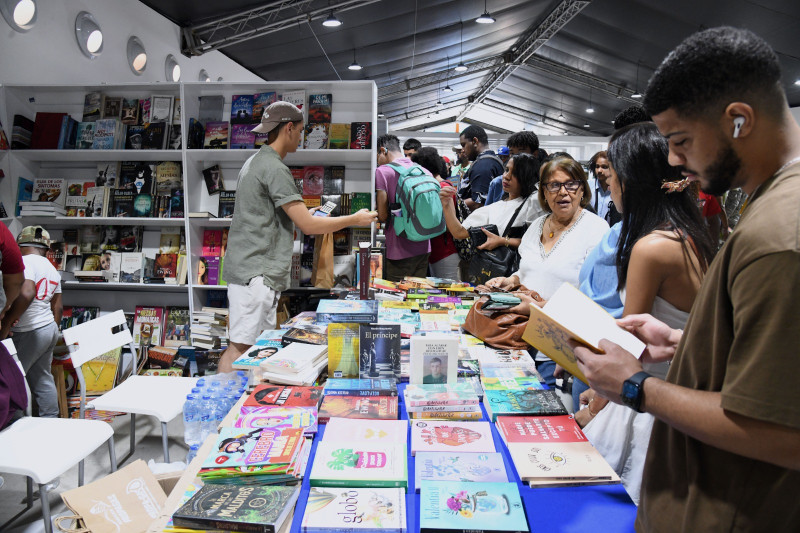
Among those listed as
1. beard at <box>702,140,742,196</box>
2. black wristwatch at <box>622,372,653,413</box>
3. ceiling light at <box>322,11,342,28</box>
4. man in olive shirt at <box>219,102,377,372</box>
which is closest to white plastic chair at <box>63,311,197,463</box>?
man in olive shirt at <box>219,102,377,372</box>

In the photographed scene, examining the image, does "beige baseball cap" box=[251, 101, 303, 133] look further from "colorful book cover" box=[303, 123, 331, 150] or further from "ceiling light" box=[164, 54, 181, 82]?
"ceiling light" box=[164, 54, 181, 82]

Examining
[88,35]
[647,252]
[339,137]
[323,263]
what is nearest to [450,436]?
[647,252]

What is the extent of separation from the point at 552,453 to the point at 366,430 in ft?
1.60

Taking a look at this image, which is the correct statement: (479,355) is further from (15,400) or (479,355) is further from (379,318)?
(15,400)

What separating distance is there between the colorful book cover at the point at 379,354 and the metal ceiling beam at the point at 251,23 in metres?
5.60

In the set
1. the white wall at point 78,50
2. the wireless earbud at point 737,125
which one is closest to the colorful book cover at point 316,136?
the white wall at point 78,50

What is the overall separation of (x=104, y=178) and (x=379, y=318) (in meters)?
3.31

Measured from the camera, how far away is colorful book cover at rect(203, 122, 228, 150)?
13.1 feet

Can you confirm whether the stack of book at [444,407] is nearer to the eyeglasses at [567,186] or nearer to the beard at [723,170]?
the beard at [723,170]

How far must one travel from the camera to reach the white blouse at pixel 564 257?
2277 mm

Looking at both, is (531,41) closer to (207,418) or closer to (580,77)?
(580,77)

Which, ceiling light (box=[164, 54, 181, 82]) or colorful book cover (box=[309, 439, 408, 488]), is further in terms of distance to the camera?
ceiling light (box=[164, 54, 181, 82])

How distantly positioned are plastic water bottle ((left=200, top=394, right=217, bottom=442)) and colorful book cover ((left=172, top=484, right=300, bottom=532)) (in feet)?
2.24

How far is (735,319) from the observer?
650 millimetres
